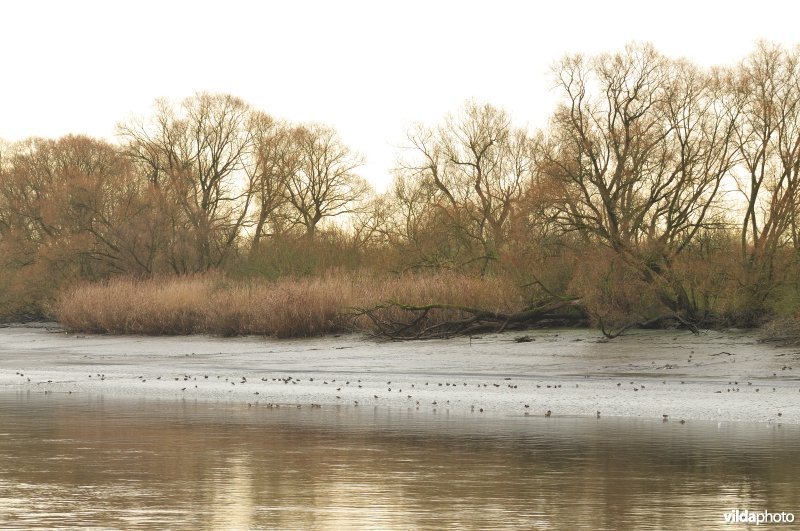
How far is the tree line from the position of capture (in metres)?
32.0

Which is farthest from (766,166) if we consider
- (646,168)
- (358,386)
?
(358,386)

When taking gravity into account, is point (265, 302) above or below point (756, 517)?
above

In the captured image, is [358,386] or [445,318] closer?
[358,386]

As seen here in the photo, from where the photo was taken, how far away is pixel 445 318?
36375 millimetres

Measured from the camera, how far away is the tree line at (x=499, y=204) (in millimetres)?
31953

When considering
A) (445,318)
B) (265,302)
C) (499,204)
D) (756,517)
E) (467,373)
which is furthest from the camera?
(499,204)

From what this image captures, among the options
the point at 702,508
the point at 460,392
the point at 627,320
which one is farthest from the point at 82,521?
the point at 627,320

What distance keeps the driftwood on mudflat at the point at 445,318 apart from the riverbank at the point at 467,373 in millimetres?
721

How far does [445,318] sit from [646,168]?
7.88 m

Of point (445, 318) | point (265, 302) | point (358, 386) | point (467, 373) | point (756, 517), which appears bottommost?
point (756, 517)

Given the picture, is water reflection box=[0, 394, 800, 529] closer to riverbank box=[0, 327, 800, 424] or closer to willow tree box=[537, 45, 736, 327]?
riverbank box=[0, 327, 800, 424]

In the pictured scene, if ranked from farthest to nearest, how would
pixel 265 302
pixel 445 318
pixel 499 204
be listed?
pixel 499 204, pixel 265 302, pixel 445 318

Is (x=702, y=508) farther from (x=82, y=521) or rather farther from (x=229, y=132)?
(x=229, y=132)

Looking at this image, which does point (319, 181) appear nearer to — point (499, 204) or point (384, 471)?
point (499, 204)
